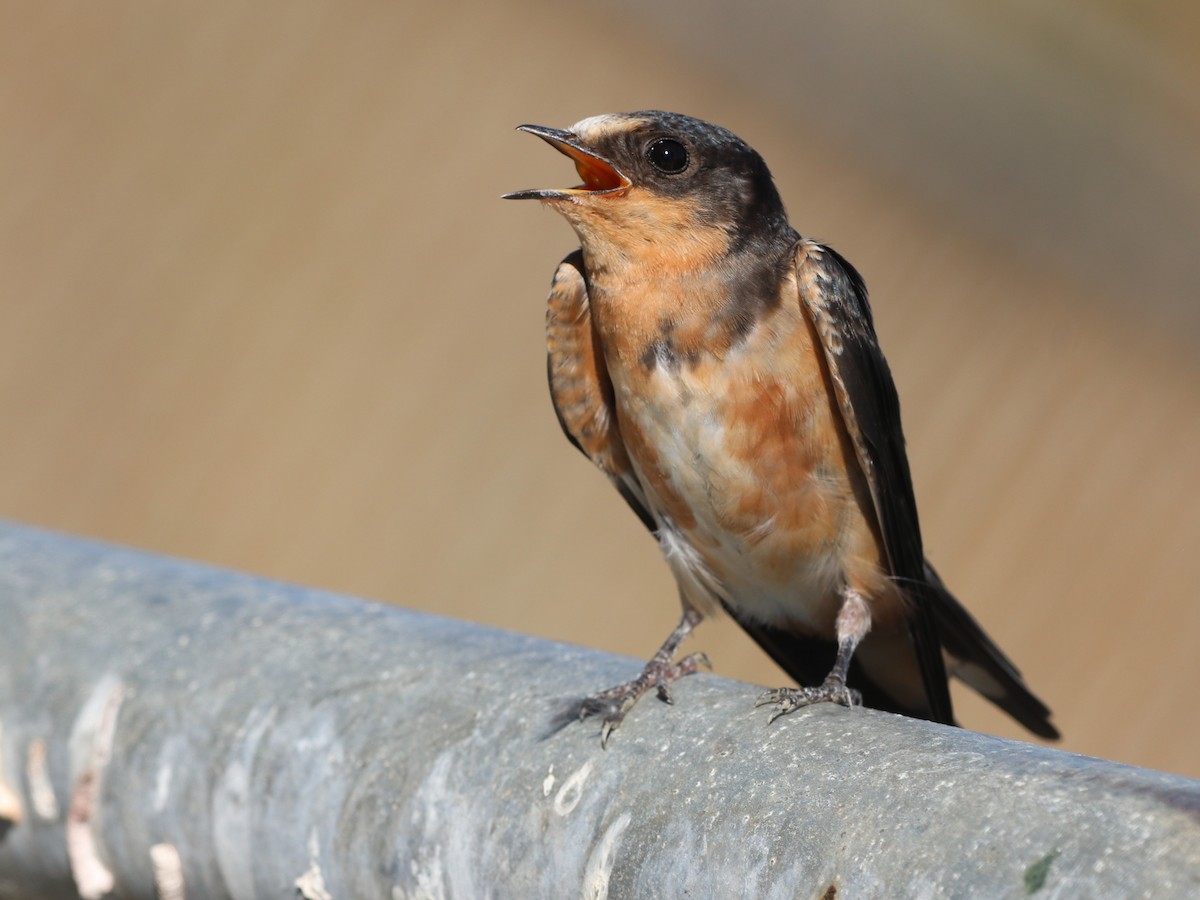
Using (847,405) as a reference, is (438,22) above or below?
above

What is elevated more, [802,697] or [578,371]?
[578,371]

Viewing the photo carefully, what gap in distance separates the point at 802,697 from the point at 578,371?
1467mm

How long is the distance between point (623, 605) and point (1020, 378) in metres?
2.48

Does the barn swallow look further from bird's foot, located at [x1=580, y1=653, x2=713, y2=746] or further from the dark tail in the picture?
bird's foot, located at [x1=580, y1=653, x2=713, y2=746]

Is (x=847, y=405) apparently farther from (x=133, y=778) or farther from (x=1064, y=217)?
(x=1064, y=217)

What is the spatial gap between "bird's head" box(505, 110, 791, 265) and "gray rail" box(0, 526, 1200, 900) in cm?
120

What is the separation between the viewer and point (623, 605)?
24.9 ft

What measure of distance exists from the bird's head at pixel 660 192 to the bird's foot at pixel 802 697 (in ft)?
3.40

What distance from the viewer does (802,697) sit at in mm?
2363

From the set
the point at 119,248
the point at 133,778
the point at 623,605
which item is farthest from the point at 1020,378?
the point at 133,778

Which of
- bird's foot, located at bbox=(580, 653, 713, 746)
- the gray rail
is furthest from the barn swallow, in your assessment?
the gray rail

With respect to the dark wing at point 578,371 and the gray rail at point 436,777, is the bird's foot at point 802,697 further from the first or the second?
the dark wing at point 578,371

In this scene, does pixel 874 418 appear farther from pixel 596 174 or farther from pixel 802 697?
pixel 802 697

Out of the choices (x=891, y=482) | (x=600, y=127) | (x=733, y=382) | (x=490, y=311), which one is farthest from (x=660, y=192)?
(x=490, y=311)
